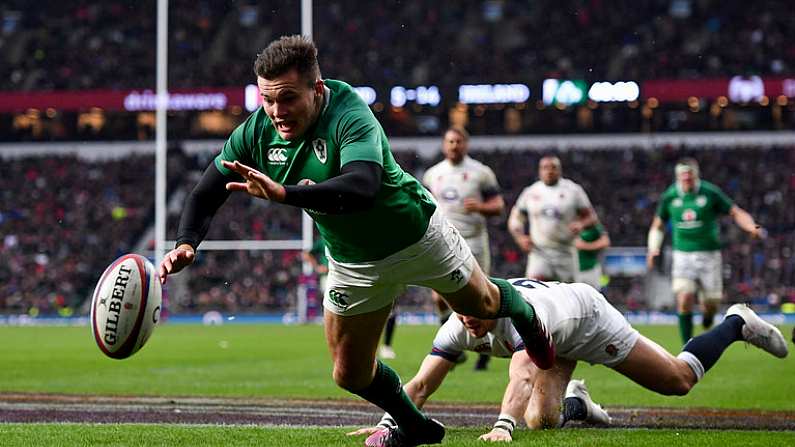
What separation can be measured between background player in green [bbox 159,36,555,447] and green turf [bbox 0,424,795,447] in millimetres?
508

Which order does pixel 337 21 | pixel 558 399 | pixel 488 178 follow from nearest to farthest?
pixel 558 399 → pixel 488 178 → pixel 337 21

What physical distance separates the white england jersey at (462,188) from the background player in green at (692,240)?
8.95 feet

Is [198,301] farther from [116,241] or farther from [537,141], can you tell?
[537,141]

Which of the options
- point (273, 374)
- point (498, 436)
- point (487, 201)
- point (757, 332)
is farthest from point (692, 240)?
point (498, 436)

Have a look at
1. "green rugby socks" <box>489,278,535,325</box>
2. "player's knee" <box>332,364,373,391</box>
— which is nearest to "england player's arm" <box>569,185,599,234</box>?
"green rugby socks" <box>489,278,535,325</box>

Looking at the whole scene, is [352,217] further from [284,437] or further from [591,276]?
[591,276]

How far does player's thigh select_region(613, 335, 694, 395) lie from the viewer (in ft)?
21.1

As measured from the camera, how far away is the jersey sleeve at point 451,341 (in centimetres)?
630

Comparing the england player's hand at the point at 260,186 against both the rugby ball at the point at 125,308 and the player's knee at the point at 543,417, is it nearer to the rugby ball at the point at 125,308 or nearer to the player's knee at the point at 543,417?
the rugby ball at the point at 125,308

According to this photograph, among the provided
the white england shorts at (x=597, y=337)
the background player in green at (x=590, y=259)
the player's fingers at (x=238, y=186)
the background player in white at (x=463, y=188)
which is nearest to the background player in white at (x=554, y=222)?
the background player in green at (x=590, y=259)

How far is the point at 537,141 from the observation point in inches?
1421

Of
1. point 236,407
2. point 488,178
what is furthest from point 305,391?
point 488,178

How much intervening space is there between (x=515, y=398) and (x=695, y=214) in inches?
310

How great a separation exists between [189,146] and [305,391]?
94.3 feet
